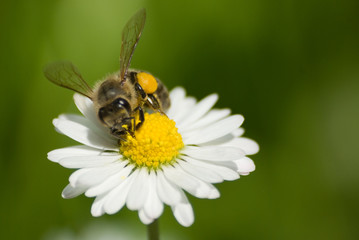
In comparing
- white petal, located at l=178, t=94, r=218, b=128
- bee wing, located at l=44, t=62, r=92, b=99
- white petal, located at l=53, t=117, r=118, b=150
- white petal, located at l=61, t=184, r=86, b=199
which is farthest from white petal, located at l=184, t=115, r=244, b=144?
white petal, located at l=61, t=184, r=86, b=199

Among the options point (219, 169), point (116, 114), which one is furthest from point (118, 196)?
point (219, 169)

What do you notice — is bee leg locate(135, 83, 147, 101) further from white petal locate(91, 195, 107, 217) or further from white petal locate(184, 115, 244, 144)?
white petal locate(91, 195, 107, 217)

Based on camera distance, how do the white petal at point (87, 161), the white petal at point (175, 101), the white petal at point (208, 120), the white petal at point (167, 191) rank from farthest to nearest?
the white petal at point (175, 101) < the white petal at point (208, 120) < the white petal at point (87, 161) < the white petal at point (167, 191)

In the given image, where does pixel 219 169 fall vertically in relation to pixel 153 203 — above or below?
above

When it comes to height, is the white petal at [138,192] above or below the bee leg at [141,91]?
below

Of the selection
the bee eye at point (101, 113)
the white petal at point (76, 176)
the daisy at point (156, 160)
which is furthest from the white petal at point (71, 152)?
the bee eye at point (101, 113)

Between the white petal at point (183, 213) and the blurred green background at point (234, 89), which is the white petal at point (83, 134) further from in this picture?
the blurred green background at point (234, 89)

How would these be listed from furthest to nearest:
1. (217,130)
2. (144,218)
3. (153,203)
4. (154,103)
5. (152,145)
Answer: (154,103), (217,130), (152,145), (153,203), (144,218)

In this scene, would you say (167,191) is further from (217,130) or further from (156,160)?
(217,130)
